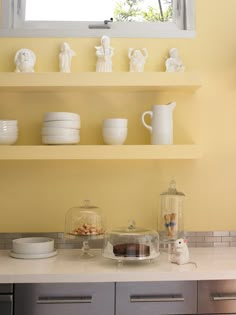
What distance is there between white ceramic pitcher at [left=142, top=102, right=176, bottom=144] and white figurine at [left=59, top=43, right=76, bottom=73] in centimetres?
56

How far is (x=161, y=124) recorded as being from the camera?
9.09 feet

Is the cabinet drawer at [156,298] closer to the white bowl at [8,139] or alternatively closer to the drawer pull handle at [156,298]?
the drawer pull handle at [156,298]

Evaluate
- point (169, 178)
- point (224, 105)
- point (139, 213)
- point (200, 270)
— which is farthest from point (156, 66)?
point (200, 270)

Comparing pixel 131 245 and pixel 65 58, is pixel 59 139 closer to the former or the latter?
pixel 65 58

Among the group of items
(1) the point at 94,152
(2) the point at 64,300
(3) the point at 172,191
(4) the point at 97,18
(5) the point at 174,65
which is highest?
(4) the point at 97,18

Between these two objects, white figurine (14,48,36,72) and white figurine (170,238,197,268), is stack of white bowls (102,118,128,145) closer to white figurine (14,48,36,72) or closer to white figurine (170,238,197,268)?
white figurine (14,48,36,72)

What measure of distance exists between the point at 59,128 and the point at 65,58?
0.47m

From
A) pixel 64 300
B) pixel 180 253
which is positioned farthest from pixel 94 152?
pixel 64 300

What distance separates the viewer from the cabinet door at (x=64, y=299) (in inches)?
89.7

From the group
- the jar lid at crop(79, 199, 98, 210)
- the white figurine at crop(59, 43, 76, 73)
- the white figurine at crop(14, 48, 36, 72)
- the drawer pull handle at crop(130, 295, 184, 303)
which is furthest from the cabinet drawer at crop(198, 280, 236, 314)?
the white figurine at crop(14, 48, 36, 72)

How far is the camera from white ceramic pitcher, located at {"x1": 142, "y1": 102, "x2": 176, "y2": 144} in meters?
2.77

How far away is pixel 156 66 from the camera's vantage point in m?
→ 3.00

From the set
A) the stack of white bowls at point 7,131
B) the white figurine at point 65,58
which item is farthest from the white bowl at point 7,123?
the white figurine at point 65,58

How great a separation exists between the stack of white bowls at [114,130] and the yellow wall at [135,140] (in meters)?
0.20
